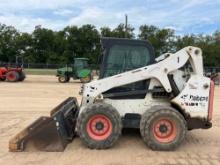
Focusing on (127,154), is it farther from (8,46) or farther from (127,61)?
(8,46)

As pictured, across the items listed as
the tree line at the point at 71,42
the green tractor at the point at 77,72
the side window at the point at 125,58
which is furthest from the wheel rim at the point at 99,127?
the tree line at the point at 71,42

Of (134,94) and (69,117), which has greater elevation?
(134,94)

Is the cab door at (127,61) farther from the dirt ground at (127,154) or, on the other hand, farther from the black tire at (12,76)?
the black tire at (12,76)

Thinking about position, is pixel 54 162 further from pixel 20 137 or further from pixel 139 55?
pixel 139 55

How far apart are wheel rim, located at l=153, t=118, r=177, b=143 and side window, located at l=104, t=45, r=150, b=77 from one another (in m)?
1.36

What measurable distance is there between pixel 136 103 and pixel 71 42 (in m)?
70.3

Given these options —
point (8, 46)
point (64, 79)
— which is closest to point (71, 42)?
point (8, 46)

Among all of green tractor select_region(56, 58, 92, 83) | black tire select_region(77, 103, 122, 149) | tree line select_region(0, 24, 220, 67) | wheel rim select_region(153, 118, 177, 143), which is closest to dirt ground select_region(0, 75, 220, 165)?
black tire select_region(77, 103, 122, 149)

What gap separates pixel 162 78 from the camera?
8.31m

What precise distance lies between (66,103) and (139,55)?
2365mm

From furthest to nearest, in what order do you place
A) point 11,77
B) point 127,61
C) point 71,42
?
1. point 71,42
2. point 11,77
3. point 127,61

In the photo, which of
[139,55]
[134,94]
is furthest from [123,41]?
[134,94]

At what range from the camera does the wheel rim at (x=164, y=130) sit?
7970 mm

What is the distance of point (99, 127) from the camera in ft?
26.4
